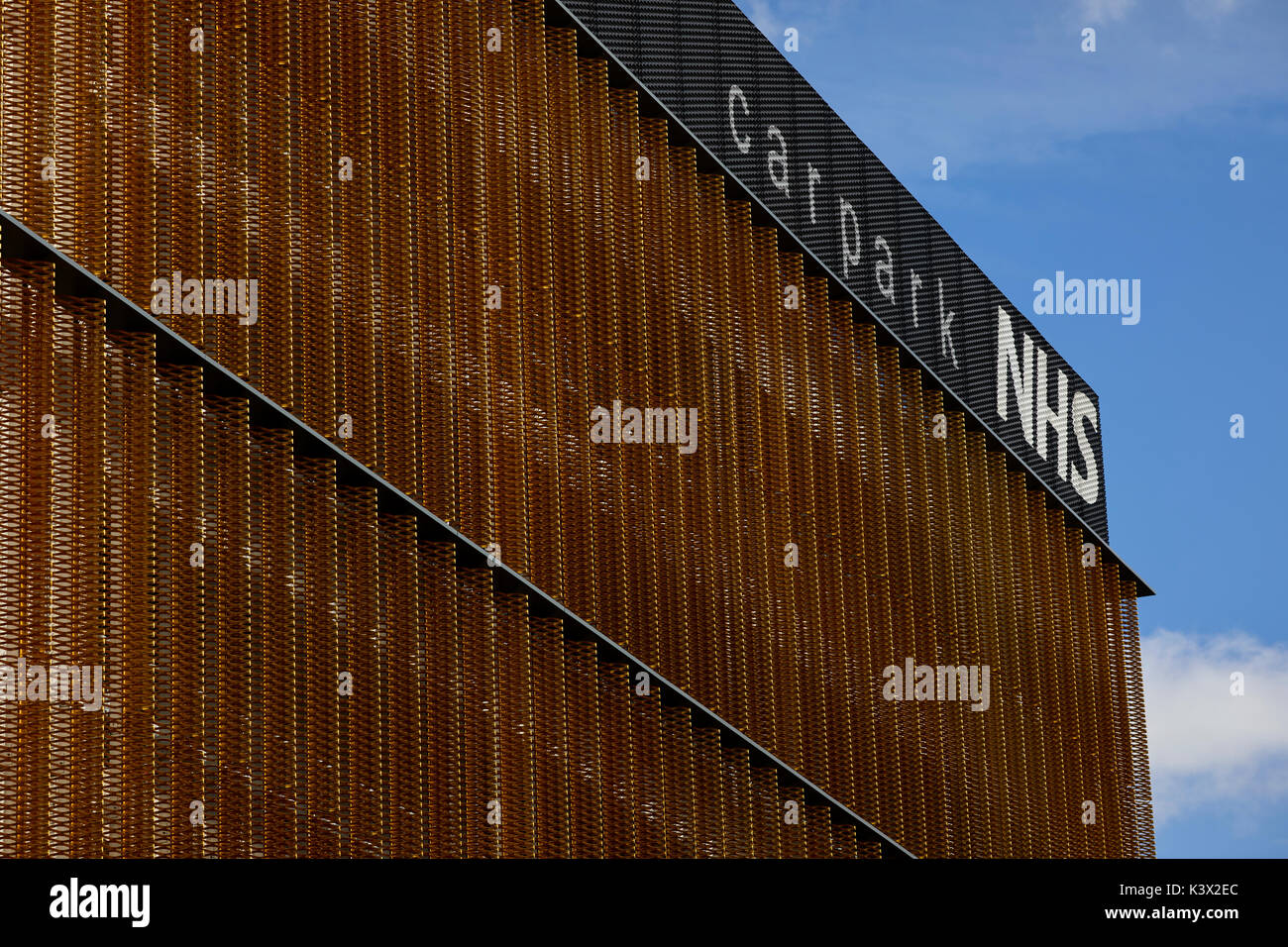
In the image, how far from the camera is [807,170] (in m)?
33.7

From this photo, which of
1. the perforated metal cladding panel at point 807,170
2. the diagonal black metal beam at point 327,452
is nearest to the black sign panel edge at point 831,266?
the perforated metal cladding panel at point 807,170

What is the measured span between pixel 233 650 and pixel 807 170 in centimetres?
1737

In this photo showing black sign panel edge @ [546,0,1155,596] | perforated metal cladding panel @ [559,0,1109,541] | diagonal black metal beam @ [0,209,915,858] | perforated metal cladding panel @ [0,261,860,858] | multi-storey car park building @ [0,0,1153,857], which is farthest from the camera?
perforated metal cladding panel @ [559,0,1109,541]

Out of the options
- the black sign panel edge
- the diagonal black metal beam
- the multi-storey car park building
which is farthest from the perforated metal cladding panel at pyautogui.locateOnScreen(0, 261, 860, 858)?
the black sign panel edge

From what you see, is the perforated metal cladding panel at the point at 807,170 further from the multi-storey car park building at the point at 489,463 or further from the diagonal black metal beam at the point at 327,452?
the diagonal black metal beam at the point at 327,452

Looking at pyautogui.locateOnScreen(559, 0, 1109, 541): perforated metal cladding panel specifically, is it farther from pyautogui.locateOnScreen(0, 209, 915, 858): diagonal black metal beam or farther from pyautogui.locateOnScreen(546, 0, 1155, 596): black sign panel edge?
pyautogui.locateOnScreen(0, 209, 915, 858): diagonal black metal beam

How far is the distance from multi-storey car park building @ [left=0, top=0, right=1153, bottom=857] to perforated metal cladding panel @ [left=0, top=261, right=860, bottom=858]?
4cm

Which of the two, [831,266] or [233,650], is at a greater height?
[831,266]

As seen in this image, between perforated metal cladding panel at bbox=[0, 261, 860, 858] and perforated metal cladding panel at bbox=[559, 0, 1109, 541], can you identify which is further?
perforated metal cladding panel at bbox=[559, 0, 1109, 541]

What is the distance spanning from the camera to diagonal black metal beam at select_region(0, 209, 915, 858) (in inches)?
712

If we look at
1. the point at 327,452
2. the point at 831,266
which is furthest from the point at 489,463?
the point at 831,266

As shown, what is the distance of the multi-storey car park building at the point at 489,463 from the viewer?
1797 centimetres

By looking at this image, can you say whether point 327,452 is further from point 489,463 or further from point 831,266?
point 831,266

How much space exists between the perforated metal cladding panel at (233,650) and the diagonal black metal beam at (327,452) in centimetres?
16
